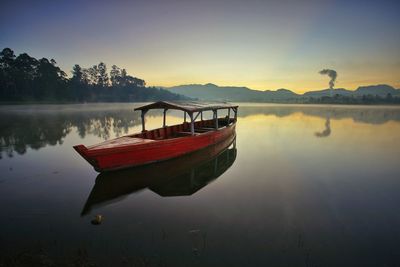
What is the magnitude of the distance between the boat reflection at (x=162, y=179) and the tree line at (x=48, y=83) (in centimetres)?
8108

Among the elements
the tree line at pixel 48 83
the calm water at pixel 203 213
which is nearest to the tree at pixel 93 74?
the tree line at pixel 48 83

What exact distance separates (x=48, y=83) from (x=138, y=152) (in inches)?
3434

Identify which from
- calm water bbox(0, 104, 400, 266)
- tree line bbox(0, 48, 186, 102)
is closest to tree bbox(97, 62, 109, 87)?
tree line bbox(0, 48, 186, 102)

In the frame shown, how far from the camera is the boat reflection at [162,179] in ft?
26.9

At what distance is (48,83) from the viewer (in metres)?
76.4

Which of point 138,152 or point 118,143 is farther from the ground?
point 118,143

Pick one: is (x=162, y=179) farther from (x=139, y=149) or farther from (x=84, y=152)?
(x=84, y=152)

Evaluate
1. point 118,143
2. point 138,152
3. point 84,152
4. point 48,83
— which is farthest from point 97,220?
point 48,83

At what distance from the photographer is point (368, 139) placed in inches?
826

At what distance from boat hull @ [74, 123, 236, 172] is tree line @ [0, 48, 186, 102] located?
80.8 metres

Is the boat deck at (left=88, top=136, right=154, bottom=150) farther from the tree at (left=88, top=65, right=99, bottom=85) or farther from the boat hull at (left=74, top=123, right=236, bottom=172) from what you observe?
the tree at (left=88, top=65, right=99, bottom=85)

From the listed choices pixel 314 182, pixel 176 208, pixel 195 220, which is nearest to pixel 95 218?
pixel 176 208

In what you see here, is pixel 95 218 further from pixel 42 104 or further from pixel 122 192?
pixel 42 104

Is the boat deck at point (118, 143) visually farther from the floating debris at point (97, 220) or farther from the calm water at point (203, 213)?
the floating debris at point (97, 220)
